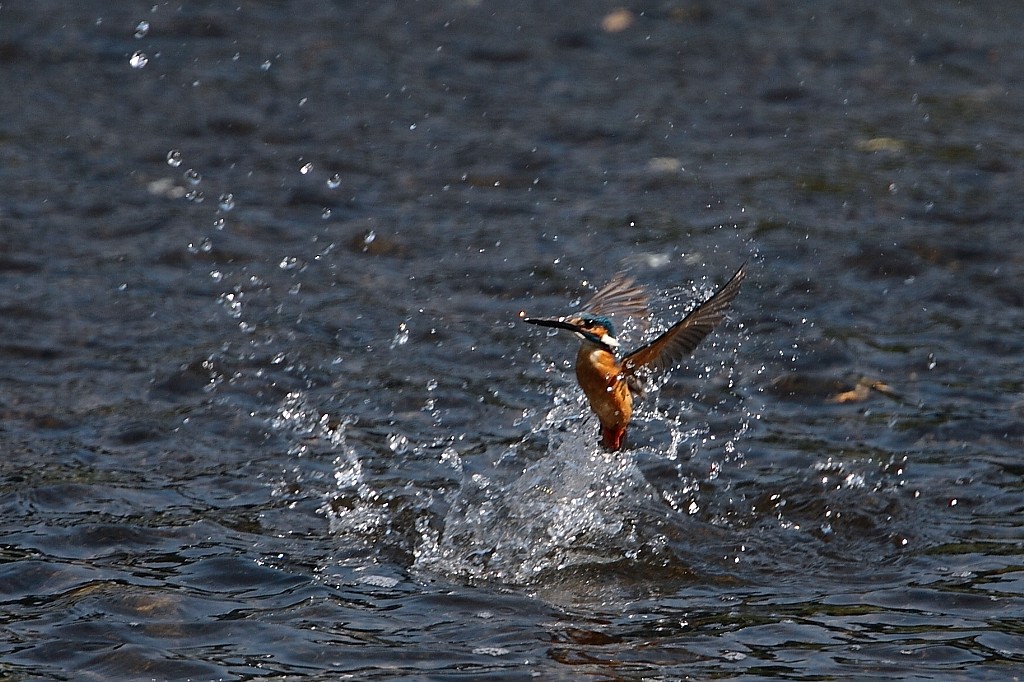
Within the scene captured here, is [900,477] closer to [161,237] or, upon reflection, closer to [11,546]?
[11,546]

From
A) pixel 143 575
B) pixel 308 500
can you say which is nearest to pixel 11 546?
pixel 143 575

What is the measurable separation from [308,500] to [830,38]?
7963 millimetres

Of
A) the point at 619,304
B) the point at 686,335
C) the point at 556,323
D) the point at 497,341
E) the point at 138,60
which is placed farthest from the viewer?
the point at 138,60

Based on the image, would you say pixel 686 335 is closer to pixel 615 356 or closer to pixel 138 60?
pixel 615 356

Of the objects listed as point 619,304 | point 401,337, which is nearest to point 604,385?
point 619,304

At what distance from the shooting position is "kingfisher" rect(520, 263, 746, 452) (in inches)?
214

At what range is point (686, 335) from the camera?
5.49m

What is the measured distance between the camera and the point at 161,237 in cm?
930

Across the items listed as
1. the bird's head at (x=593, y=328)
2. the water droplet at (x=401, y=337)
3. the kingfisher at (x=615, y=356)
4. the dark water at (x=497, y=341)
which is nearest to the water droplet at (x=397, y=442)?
the dark water at (x=497, y=341)

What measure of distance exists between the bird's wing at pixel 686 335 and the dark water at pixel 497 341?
0.79 meters

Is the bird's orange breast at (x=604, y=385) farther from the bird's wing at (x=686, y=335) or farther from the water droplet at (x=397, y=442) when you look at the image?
the water droplet at (x=397, y=442)

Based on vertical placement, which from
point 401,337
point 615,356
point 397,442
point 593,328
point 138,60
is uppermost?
point 138,60

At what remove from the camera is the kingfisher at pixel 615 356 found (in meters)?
5.44

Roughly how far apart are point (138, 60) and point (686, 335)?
786cm
